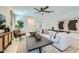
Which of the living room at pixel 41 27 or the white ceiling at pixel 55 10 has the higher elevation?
the white ceiling at pixel 55 10

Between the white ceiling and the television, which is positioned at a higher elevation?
the white ceiling

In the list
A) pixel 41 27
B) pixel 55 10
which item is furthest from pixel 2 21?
pixel 55 10

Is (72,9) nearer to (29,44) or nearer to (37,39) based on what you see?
(37,39)

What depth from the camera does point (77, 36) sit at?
2256mm

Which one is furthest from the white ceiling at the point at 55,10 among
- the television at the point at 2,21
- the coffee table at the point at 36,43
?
the coffee table at the point at 36,43

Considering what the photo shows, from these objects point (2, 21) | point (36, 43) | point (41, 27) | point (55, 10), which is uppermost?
point (55, 10)

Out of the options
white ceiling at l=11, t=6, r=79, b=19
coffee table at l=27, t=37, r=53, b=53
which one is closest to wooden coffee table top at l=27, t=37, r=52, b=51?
coffee table at l=27, t=37, r=53, b=53

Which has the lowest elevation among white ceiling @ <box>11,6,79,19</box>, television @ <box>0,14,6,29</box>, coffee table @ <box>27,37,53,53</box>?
coffee table @ <box>27,37,53,53</box>

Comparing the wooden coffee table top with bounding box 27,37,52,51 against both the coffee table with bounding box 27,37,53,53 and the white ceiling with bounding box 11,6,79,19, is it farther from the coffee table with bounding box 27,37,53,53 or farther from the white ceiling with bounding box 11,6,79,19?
the white ceiling with bounding box 11,6,79,19

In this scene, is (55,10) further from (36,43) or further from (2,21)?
(2,21)

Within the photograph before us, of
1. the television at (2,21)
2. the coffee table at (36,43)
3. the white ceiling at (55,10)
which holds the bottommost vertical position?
the coffee table at (36,43)

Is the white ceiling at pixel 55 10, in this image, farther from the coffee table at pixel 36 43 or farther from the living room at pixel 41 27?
the coffee table at pixel 36 43
